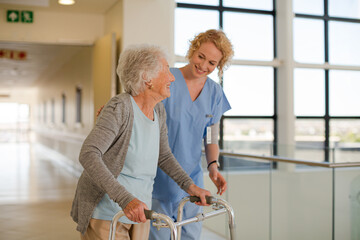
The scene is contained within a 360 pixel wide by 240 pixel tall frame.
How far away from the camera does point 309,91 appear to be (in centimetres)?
746

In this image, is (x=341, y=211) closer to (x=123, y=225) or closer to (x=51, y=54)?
(x=123, y=225)

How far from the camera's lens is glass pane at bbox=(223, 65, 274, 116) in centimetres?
716

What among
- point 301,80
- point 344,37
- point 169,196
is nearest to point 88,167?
point 169,196

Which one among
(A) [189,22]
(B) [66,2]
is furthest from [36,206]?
(A) [189,22]

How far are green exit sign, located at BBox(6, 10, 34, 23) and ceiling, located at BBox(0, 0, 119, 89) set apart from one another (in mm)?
80

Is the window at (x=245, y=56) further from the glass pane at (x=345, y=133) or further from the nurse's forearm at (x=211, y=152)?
the nurse's forearm at (x=211, y=152)

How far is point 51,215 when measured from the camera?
212 inches

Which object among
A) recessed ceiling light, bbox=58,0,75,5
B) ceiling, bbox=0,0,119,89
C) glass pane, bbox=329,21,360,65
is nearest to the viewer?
recessed ceiling light, bbox=58,0,75,5

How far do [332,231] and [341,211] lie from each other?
0.64 ft

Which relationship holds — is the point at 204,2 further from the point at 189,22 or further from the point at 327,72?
the point at 327,72

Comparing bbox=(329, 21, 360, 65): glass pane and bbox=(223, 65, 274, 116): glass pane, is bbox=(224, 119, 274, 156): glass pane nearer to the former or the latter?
bbox=(223, 65, 274, 116): glass pane

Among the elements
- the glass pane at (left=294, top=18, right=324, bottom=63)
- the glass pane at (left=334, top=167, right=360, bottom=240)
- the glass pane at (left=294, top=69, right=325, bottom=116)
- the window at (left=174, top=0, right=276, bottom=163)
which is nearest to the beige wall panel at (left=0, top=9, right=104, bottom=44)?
the window at (left=174, top=0, right=276, bottom=163)

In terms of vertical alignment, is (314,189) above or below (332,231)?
above

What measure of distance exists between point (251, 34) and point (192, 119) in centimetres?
527
